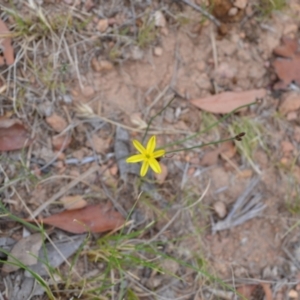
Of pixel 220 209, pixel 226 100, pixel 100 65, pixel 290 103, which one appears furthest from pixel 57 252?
pixel 290 103

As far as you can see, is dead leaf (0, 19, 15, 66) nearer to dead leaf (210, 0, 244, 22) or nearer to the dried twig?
dead leaf (210, 0, 244, 22)

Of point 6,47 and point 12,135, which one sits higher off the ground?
point 6,47

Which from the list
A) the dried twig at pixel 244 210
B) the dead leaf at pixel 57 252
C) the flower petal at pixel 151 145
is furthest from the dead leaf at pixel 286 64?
the dead leaf at pixel 57 252

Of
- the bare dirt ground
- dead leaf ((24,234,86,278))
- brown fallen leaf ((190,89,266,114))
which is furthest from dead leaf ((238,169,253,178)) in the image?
dead leaf ((24,234,86,278))

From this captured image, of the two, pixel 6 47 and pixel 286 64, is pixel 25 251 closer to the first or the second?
pixel 6 47

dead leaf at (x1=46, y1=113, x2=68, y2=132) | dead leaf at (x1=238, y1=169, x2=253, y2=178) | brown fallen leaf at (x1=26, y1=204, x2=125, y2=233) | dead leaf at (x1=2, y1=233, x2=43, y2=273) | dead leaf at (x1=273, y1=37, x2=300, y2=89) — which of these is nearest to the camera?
dead leaf at (x1=2, y1=233, x2=43, y2=273)

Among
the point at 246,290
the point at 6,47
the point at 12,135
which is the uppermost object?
the point at 6,47

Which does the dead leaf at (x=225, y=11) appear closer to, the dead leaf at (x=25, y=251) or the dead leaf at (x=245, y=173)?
the dead leaf at (x=245, y=173)
